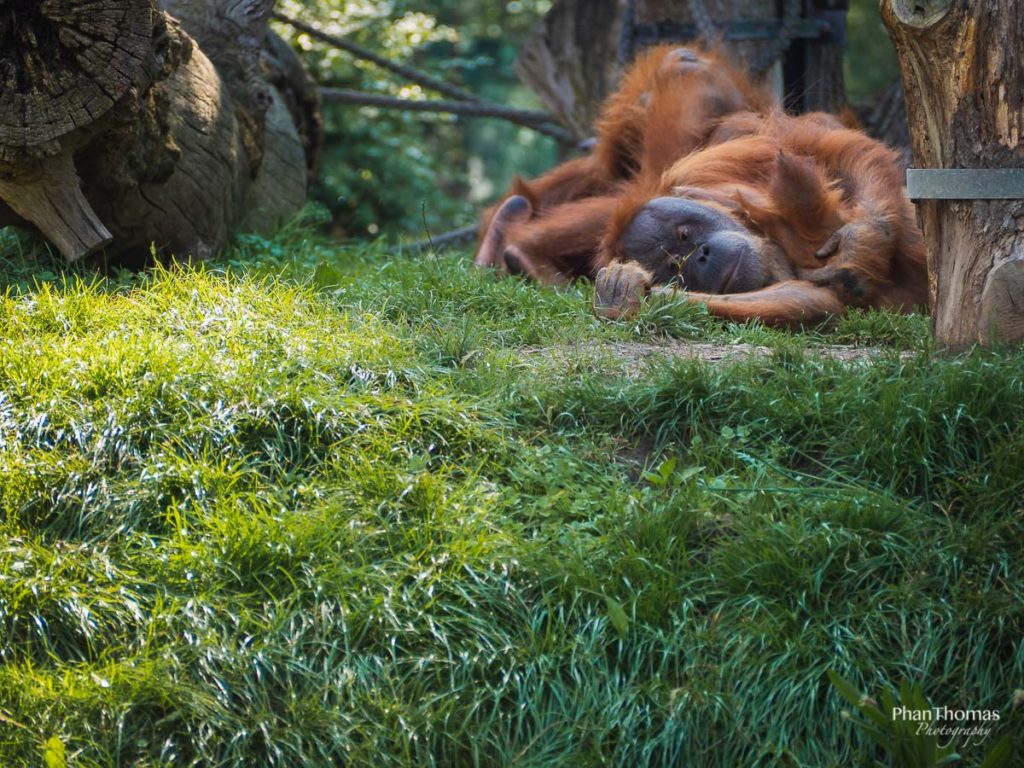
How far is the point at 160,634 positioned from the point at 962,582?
63.3 inches

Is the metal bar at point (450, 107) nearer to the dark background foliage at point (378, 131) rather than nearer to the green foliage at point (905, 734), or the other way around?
the dark background foliage at point (378, 131)

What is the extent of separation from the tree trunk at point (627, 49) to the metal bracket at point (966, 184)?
7.09 feet

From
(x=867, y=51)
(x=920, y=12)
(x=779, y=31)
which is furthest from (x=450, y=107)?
(x=867, y=51)

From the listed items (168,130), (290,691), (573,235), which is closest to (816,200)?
(573,235)

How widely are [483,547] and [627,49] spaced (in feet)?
12.6

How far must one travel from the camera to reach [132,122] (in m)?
3.58

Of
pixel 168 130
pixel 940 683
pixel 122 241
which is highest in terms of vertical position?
pixel 168 130

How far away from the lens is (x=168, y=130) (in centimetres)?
387

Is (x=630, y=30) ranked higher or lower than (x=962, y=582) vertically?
higher

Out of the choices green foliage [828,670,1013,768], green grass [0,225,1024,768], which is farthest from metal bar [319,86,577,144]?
green foliage [828,670,1013,768]

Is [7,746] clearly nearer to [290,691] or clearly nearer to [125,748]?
[125,748]

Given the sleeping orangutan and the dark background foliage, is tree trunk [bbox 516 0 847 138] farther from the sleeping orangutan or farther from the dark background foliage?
the dark background foliage

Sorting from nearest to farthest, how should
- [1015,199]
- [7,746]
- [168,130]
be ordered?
[7,746] < [1015,199] < [168,130]

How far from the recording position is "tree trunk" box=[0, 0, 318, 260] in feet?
10.8
